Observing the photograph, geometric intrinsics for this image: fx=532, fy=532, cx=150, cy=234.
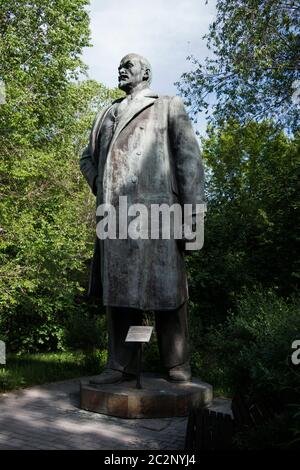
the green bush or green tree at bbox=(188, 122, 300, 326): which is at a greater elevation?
green tree at bbox=(188, 122, 300, 326)

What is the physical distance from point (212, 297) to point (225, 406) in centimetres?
572

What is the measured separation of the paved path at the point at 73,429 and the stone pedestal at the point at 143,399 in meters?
0.07

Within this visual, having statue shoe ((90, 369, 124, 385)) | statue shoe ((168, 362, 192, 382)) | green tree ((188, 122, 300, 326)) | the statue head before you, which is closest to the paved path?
statue shoe ((90, 369, 124, 385))

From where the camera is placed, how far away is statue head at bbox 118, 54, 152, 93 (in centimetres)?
568

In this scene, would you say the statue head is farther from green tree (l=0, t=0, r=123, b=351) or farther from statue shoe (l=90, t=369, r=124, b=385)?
green tree (l=0, t=0, r=123, b=351)

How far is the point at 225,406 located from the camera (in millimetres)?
5617

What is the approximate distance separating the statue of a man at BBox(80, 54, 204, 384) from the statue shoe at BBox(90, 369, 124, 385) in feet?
0.03

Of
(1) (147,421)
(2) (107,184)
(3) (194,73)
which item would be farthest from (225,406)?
(3) (194,73)

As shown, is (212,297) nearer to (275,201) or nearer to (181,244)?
(275,201)

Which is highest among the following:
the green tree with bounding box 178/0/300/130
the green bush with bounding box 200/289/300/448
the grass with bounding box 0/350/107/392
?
the green tree with bounding box 178/0/300/130

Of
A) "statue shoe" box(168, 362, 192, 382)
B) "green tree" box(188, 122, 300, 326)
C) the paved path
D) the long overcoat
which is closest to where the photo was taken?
the paved path

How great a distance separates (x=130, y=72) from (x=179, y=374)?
322cm

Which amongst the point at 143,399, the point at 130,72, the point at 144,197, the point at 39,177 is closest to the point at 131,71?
the point at 130,72

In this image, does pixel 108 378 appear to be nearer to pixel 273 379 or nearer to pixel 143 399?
pixel 143 399
